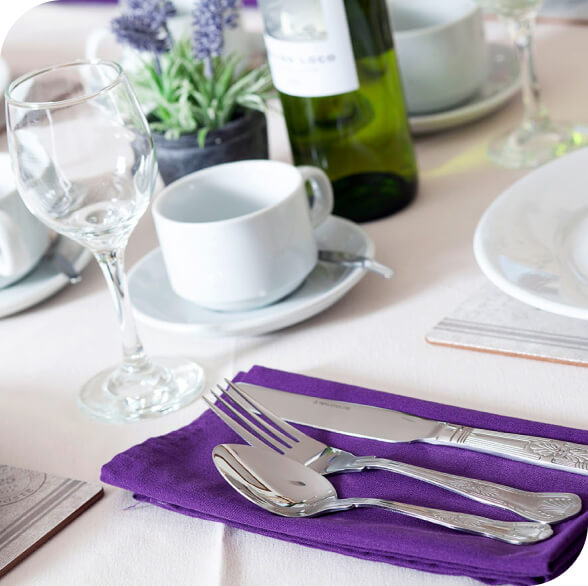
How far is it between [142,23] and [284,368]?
0.34 metres

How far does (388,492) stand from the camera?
465mm

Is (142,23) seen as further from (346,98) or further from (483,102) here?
(483,102)

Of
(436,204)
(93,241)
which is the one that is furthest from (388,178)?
(93,241)

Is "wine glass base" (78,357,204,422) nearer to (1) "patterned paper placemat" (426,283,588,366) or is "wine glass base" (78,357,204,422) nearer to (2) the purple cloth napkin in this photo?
(2) the purple cloth napkin

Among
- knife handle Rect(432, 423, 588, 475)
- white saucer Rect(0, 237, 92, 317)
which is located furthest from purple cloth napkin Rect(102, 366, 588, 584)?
white saucer Rect(0, 237, 92, 317)

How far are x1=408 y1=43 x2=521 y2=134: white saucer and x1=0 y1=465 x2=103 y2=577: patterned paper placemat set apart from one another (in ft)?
1.75

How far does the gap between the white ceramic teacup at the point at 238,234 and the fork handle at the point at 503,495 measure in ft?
0.69

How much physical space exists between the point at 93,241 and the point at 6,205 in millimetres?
173

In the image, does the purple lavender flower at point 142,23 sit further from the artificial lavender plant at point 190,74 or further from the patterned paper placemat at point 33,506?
the patterned paper placemat at point 33,506

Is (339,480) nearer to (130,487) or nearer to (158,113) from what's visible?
(130,487)

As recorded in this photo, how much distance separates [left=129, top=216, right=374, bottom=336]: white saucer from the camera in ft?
2.12

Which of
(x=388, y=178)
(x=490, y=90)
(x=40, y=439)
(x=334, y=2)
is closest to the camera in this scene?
(x=40, y=439)

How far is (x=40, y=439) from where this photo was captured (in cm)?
59

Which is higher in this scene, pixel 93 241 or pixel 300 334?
pixel 93 241
